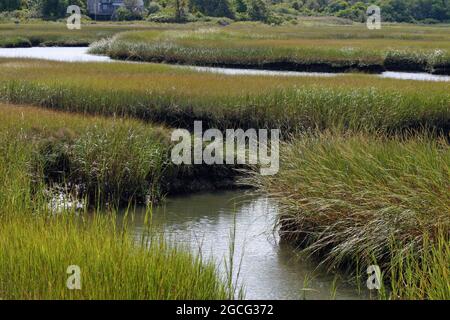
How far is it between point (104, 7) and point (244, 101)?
80.5 m

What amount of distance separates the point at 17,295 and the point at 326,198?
17.3 ft

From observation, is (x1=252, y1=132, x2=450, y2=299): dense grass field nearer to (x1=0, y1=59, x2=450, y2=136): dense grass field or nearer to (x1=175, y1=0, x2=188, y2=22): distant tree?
(x1=0, y1=59, x2=450, y2=136): dense grass field

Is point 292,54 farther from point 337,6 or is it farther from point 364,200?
point 337,6

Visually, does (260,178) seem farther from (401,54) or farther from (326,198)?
(401,54)

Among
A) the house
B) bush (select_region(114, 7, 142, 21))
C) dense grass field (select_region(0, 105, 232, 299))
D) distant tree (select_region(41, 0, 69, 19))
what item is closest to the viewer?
dense grass field (select_region(0, 105, 232, 299))

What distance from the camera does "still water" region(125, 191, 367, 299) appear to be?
33.2 ft

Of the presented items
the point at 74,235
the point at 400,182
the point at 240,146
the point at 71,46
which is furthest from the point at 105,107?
the point at 71,46

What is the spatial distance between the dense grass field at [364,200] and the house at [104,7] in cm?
8294

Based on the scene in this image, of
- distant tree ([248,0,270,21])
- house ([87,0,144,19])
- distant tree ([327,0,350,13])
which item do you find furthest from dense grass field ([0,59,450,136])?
distant tree ([327,0,350,13])

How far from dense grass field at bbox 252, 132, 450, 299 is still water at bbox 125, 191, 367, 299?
295 millimetres

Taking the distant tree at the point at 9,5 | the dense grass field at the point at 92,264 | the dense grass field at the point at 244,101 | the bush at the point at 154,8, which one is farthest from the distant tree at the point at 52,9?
the dense grass field at the point at 92,264

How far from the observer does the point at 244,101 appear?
18859 mm

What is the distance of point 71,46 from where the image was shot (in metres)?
53.4

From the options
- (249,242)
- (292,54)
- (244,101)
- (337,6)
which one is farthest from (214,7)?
(249,242)
